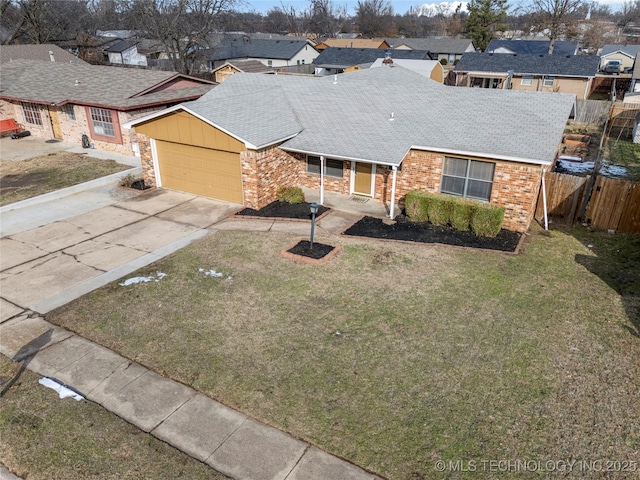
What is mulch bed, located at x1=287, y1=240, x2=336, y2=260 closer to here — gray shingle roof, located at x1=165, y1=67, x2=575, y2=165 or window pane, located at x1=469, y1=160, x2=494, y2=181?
gray shingle roof, located at x1=165, y1=67, x2=575, y2=165

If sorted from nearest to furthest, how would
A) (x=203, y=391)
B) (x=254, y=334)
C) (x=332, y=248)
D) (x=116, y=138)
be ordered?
(x=203, y=391) → (x=254, y=334) → (x=332, y=248) → (x=116, y=138)

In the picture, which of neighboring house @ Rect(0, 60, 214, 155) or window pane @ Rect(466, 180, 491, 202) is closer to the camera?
window pane @ Rect(466, 180, 491, 202)

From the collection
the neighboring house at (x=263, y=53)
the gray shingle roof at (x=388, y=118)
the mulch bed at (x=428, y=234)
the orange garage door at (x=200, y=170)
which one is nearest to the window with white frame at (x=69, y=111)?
the gray shingle roof at (x=388, y=118)

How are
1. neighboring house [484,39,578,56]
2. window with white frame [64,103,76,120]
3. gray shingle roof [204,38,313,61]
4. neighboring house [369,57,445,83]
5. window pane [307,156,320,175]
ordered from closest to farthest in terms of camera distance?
window pane [307,156,320,175], window with white frame [64,103,76,120], neighboring house [369,57,445,83], neighboring house [484,39,578,56], gray shingle roof [204,38,313,61]

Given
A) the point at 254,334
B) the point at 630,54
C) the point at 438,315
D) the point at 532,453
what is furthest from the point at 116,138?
the point at 630,54

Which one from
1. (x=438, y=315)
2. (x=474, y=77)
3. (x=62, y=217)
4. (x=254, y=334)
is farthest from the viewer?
(x=474, y=77)

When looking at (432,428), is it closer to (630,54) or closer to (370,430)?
(370,430)

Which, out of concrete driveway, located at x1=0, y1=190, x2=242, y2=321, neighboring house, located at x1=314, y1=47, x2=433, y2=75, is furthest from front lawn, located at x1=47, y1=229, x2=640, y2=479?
neighboring house, located at x1=314, y1=47, x2=433, y2=75

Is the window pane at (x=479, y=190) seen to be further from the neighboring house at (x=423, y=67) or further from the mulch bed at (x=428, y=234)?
the neighboring house at (x=423, y=67)
